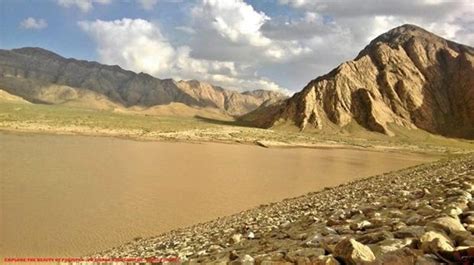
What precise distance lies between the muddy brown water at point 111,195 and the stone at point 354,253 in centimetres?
1130

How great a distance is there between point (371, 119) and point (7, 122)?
106m

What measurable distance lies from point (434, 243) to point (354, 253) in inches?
38.1

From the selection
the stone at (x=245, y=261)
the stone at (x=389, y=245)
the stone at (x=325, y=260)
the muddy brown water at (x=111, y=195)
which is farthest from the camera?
the muddy brown water at (x=111, y=195)

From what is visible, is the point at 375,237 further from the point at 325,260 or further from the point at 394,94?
the point at 394,94

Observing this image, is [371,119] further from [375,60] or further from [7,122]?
[7,122]

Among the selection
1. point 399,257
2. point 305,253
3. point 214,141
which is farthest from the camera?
point 214,141

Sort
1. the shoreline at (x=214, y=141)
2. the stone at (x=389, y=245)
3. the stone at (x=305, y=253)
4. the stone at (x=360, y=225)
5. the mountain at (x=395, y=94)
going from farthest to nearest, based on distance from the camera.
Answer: the mountain at (x=395, y=94) < the shoreline at (x=214, y=141) < the stone at (x=360, y=225) < the stone at (x=305, y=253) < the stone at (x=389, y=245)

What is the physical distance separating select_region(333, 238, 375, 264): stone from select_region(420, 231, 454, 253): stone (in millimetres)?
661

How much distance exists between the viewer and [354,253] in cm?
495

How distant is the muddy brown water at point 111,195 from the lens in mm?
16016

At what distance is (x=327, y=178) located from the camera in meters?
37.5

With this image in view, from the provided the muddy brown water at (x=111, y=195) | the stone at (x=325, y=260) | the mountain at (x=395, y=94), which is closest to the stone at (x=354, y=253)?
the stone at (x=325, y=260)

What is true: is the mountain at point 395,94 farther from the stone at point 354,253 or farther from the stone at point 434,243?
the stone at point 354,253

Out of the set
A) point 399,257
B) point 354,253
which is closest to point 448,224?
point 399,257
